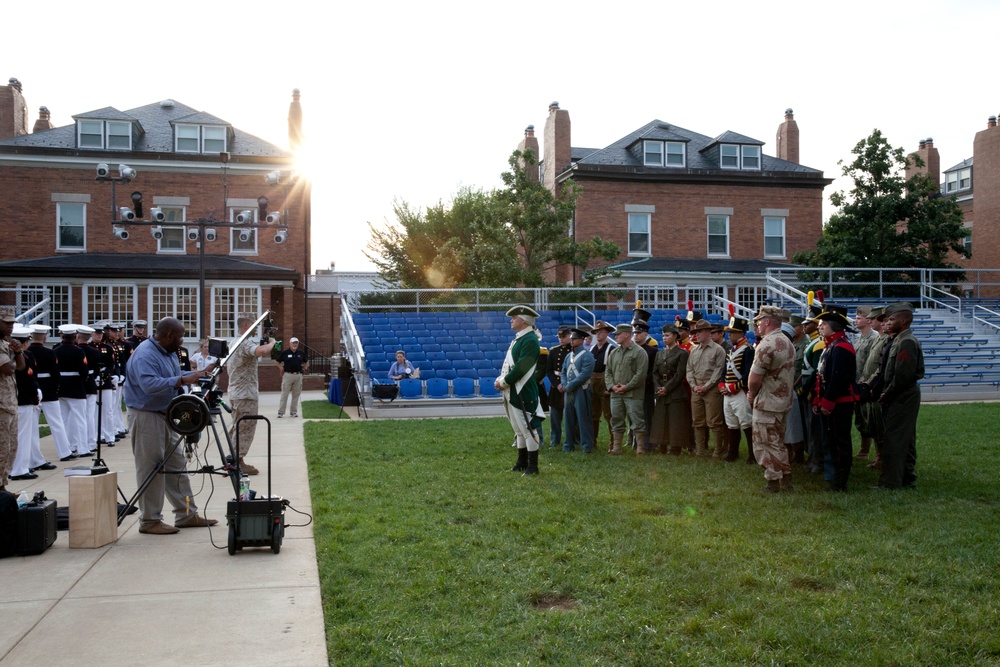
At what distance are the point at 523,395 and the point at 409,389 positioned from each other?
34.1 feet

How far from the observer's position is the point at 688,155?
37.7 m

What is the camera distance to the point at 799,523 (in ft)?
23.9

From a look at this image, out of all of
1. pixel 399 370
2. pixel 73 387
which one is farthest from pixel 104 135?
pixel 73 387

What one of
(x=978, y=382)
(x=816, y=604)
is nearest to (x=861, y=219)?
(x=978, y=382)

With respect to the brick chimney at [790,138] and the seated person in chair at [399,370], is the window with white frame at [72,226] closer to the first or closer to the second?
the seated person in chair at [399,370]

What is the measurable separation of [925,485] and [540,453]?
5.19m

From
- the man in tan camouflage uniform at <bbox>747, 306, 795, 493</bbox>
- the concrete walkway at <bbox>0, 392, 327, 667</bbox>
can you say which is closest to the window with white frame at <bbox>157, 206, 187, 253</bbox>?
the concrete walkway at <bbox>0, 392, 327, 667</bbox>

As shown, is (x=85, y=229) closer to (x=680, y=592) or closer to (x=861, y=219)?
(x=861, y=219)

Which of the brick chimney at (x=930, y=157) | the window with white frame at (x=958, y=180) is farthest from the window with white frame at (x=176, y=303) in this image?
the window with white frame at (x=958, y=180)

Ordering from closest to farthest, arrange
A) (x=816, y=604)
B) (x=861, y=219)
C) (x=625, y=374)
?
(x=816, y=604) → (x=625, y=374) → (x=861, y=219)

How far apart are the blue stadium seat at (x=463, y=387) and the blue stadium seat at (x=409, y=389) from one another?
3.18ft

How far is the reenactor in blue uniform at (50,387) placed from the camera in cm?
1245

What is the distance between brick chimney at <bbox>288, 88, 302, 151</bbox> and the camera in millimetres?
37500

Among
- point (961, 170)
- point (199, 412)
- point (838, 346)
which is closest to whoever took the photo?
point (199, 412)
